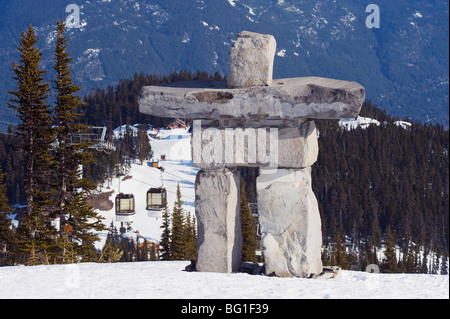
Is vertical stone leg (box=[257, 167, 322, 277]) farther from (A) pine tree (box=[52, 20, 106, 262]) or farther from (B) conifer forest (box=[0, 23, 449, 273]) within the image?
(A) pine tree (box=[52, 20, 106, 262])

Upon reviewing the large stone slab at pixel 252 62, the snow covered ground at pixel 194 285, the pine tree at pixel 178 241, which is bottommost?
the pine tree at pixel 178 241

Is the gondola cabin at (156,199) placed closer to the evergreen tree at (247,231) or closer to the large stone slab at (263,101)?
the evergreen tree at (247,231)

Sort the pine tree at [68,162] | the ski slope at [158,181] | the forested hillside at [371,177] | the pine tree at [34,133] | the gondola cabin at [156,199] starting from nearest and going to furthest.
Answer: the pine tree at [68,162]
the pine tree at [34,133]
the gondola cabin at [156,199]
the ski slope at [158,181]
the forested hillside at [371,177]

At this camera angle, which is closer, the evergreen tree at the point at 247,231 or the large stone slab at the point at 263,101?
the large stone slab at the point at 263,101

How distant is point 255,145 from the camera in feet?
47.2

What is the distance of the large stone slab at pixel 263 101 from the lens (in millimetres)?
13273

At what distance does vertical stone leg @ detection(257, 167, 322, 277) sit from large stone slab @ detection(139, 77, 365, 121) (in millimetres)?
1358

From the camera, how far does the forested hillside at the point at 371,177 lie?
100 metres

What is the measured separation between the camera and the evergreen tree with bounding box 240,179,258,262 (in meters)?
36.6

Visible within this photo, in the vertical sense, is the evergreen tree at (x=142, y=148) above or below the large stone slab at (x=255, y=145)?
above

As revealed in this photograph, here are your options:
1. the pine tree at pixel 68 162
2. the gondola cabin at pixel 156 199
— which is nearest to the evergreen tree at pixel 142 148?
the gondola cabin at pixel 156 199

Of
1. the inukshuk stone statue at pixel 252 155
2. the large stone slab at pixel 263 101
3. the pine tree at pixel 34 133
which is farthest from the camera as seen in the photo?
the pine tree at pixel 34 133

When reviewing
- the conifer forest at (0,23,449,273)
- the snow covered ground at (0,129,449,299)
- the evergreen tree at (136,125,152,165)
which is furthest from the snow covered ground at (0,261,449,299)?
the evergreen tree at (136,125,152,165)

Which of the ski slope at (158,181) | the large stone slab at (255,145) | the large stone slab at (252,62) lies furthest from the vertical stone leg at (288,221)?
the ski slope at (158,181)
